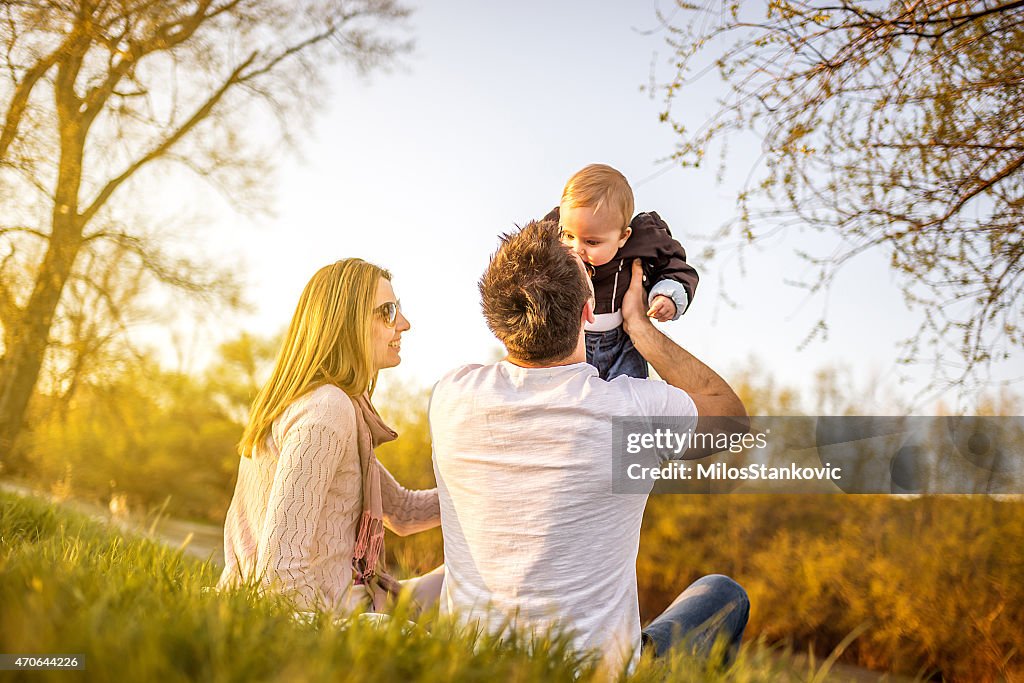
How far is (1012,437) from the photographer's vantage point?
4.33m

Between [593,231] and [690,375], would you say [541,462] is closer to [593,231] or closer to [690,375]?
[690,375]

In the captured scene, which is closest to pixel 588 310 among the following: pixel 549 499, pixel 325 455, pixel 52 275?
pixel 549 499

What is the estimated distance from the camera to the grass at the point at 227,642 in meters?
1.10

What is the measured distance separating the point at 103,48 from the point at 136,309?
1.87 meters

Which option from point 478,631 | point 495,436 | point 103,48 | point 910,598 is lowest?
point 910,598

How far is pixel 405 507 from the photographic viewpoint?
2.51 m

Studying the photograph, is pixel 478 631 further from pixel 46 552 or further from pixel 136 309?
pixel 136 309

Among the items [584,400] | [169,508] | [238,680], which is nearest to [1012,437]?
[584,400]

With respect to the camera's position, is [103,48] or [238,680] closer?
[238,680]

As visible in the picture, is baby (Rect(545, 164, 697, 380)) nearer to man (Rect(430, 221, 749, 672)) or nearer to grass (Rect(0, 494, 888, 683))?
man (Rect(430, 221, 749, 672))

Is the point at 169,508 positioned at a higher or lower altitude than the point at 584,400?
lower

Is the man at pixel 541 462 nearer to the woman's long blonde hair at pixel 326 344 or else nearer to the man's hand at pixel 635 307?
the woman's long blonde hair at pixel 326 344

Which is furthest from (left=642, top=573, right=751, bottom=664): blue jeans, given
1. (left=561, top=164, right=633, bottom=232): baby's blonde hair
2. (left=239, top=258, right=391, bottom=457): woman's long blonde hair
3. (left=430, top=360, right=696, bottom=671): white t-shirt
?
(left=561, top=164, right=633, bottom=232): baby's blonde hair

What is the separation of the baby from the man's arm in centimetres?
9
